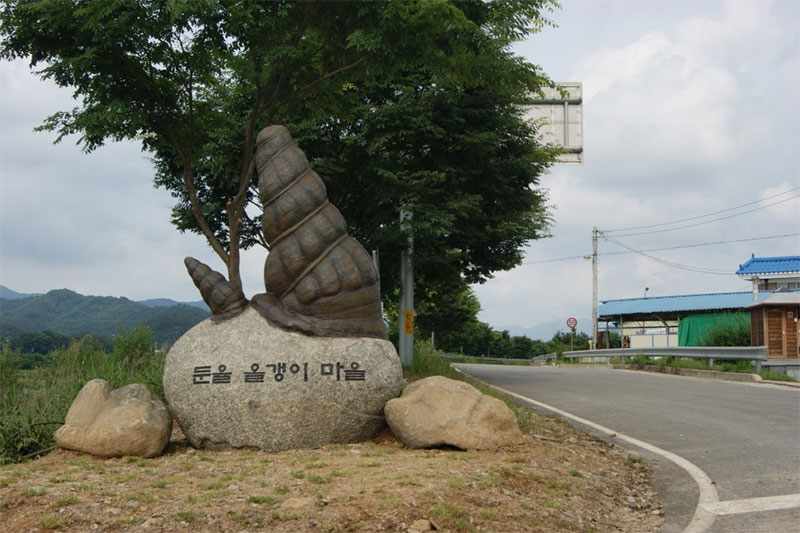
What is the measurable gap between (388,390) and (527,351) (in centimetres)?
5624

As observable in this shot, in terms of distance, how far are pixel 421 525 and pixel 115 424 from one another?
381 centimetres

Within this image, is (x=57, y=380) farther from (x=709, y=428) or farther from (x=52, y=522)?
(x=709, y=428)

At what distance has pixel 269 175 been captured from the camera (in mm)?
7895

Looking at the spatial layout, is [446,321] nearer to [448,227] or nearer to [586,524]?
[448,227]

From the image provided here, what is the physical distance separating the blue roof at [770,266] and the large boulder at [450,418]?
Answer: 26.3m

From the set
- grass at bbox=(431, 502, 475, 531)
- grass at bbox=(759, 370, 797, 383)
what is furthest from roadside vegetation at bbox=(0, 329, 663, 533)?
grass at bbox=(759, 370, 797, 383)

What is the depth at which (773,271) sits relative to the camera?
29.7m

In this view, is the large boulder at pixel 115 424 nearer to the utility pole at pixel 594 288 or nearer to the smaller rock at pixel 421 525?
the smaller rock at pixel 421 525

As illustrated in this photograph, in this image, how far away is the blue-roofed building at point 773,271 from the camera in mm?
29469

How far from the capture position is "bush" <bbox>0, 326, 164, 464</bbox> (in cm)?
764

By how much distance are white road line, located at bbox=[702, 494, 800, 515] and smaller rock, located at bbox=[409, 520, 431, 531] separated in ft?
8.22

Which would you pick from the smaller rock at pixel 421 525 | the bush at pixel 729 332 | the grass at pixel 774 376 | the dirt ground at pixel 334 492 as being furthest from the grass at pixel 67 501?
the bush at pixel 729 332

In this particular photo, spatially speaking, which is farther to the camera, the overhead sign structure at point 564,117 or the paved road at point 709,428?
the overhead sign structure at point 564,117

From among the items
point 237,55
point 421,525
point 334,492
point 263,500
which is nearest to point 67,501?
point 263,500
